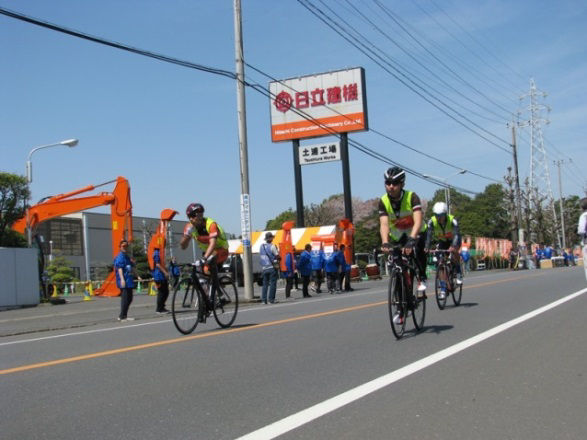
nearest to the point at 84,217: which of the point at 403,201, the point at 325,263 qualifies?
the point at 325,263

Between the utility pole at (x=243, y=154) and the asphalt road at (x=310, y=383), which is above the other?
the utility pole at (x=243, y=154)

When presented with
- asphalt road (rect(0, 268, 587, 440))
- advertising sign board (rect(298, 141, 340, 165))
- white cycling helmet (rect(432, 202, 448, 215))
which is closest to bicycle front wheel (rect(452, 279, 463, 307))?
white cycling helmet (rect(432, 202, 448, 215))

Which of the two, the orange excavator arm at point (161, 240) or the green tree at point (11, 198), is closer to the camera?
the orange excavator arm at point (161, 240)

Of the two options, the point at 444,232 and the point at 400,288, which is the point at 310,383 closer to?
the point at 400,288

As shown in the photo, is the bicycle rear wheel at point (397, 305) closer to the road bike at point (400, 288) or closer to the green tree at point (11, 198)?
the road bike at point (400, 288)

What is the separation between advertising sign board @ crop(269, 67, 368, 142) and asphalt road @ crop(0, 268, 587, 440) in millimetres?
35796

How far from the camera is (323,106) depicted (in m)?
45.8

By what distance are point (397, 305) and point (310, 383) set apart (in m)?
2.56

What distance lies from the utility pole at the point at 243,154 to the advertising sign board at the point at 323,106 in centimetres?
2239

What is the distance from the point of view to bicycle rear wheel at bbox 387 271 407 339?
7.62 meters

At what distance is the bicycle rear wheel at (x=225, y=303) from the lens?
9656 millimetres

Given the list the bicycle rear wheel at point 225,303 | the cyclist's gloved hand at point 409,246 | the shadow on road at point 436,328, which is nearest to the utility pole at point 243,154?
the bicycle rear wheel at point 225,303

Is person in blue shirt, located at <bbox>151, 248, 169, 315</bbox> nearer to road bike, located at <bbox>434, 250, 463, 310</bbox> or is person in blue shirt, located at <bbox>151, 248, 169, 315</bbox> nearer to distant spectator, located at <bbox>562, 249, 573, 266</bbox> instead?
road bike, located at <bbox>434, 250, 463, 310</bbox>

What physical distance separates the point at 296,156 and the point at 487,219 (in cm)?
8119
